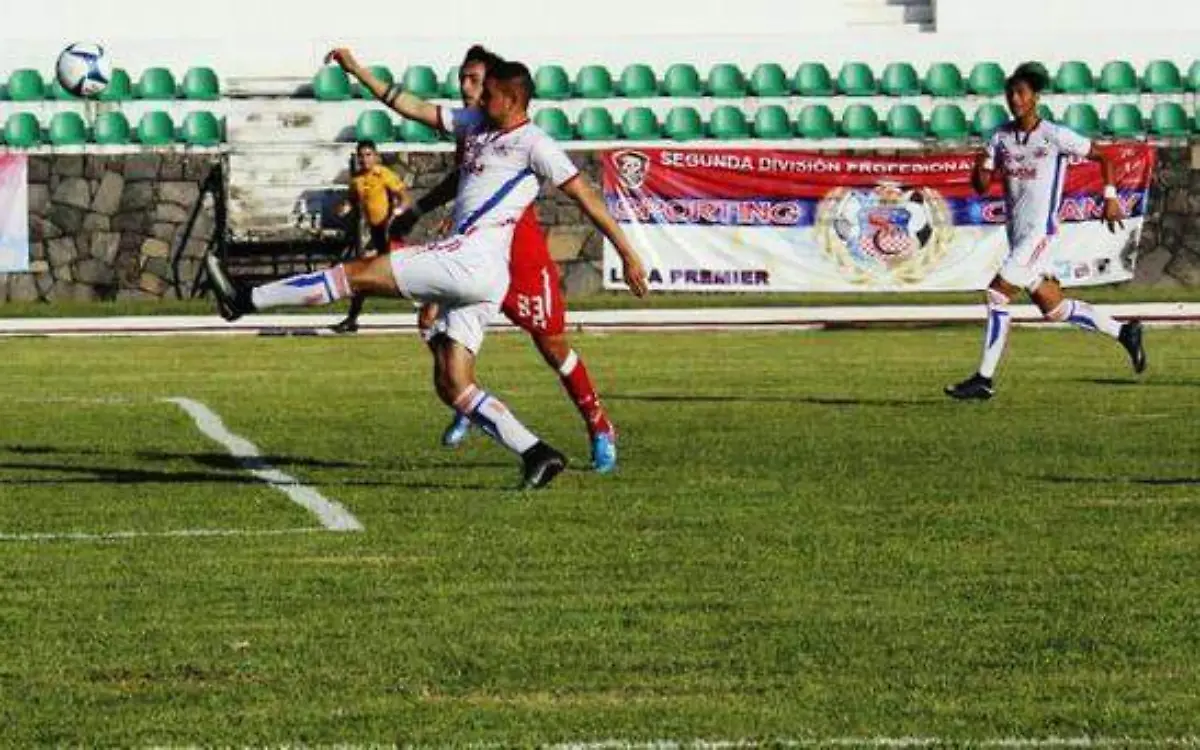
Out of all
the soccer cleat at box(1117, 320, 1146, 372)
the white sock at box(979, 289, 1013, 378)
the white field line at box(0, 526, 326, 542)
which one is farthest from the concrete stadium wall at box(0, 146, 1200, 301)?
the white field line at box(0, 526, 326, 542)

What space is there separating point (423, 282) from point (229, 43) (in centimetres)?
3035

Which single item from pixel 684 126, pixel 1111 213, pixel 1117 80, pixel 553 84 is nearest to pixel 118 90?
pixel 553 84

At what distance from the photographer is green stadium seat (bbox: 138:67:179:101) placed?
4144 centimetres

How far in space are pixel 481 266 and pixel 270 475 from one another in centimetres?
195

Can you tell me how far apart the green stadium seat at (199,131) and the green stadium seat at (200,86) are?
1.06 m

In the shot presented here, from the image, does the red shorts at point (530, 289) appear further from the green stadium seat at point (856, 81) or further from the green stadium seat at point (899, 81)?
the green stadium seat at point (899, 81)

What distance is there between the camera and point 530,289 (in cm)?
1538

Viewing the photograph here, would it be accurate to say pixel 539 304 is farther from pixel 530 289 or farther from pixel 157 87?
pixel 157 87

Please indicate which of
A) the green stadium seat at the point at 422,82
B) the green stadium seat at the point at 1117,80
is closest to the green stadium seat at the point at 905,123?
the green stadium seat at the point at 1117,80

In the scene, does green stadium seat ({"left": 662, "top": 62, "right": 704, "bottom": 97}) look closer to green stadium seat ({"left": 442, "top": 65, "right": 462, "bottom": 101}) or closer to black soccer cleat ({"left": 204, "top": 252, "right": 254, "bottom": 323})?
green stadium seat ({"left": 442, "top": 65, "right": 462, "bottom": 101})

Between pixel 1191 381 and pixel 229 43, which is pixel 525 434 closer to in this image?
pixel 1191 381

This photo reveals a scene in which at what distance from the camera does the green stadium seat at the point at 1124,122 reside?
41281 millimetres

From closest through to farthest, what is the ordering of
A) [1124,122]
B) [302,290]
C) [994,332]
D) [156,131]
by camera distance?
[302,290]
[994,332]
[156,131]
[1124,122]

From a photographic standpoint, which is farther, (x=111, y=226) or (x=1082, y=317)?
(x=111, y=226)
